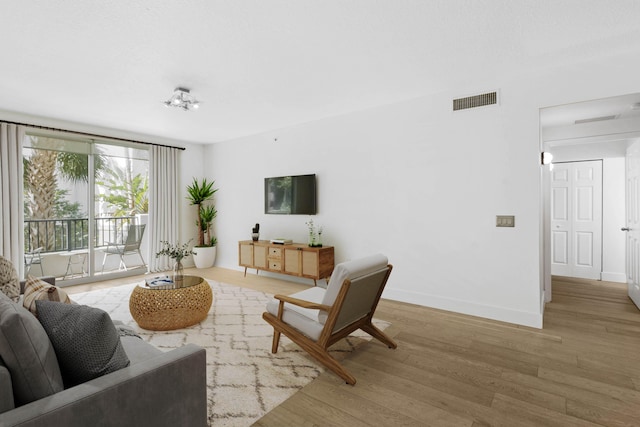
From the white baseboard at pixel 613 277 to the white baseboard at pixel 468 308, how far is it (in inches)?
117

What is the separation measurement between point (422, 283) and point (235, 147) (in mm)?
4298

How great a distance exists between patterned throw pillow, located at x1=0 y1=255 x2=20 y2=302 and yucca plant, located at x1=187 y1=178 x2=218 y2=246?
11.9 ft

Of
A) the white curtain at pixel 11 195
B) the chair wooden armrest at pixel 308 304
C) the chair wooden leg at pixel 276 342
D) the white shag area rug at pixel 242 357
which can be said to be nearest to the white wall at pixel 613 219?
the white shag area rug at pixel 242 357

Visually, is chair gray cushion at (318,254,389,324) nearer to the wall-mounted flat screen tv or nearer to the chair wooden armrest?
the chair wooden armrest

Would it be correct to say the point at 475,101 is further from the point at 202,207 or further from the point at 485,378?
the point at 202,207

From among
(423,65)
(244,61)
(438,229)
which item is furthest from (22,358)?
(438,229)

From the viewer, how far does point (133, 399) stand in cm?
121

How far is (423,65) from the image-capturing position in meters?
3.09

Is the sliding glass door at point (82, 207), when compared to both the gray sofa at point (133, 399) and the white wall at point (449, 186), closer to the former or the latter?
the white wall at point (449, 186)

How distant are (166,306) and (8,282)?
1221 mm

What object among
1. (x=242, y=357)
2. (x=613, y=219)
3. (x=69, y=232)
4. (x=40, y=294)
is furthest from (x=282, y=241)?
(x=613, y=219)

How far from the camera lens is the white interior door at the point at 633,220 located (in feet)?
12.4

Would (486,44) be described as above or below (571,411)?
above

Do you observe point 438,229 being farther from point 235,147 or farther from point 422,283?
point 235,147
